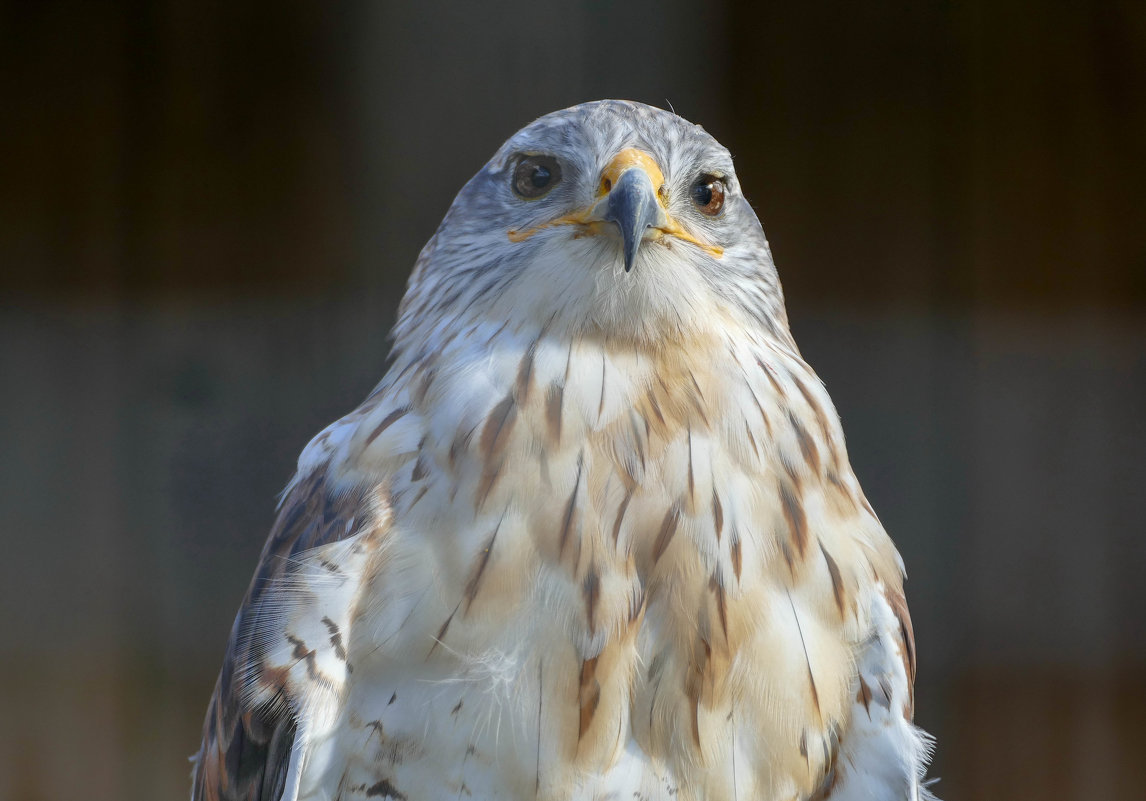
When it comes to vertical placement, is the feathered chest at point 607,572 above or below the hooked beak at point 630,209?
below

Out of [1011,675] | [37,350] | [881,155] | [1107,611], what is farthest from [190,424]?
[1107,611]

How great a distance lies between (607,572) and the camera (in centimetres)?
78

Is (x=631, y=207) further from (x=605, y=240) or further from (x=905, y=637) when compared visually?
(x=905, y=637)

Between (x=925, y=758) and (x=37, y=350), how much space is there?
1423 mm

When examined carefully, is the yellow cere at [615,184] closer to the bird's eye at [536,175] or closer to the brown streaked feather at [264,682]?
the bird's eye at [536,175]

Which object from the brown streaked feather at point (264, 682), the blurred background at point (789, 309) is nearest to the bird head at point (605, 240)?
the brown streaked feather at point (264, 682)

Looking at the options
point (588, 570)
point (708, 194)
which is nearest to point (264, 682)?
point (588, 570)

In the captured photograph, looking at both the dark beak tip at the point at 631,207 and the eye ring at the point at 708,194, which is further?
the eye ring at the point at 708,194

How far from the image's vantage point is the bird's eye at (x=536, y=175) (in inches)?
37.2

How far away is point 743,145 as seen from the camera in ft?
5.20

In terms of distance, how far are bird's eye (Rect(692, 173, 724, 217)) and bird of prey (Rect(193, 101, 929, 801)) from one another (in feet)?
0.17

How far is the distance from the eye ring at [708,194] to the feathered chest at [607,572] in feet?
0.64

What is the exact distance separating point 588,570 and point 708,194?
0.42 m

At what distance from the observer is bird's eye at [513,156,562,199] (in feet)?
3.10
